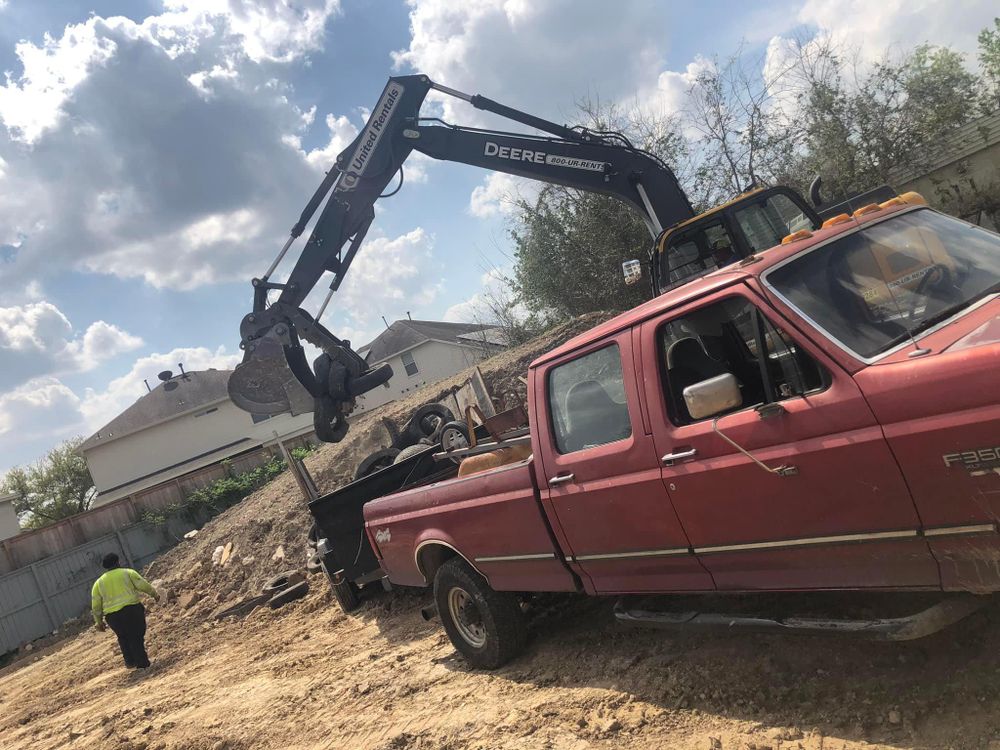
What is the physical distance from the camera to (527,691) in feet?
15.4

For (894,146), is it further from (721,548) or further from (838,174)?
(721,548)

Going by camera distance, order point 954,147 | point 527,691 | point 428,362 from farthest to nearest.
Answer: point 428,362
point 954,147
point 527,691

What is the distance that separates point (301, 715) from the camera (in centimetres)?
569

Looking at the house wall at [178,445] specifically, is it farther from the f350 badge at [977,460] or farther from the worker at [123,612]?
the f350 badge at [977,460]

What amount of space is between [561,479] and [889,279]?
2.01 m

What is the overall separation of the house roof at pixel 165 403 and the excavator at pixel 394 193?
27432 mm

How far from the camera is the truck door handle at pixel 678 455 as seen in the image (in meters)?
3.45

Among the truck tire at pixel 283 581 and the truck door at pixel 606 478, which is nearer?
A: the truck door at pixel 606 478

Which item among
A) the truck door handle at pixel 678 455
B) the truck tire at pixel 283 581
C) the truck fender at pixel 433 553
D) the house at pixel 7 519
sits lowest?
the truck tire at pixel 283 581

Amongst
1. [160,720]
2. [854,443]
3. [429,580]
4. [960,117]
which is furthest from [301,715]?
[960,117]

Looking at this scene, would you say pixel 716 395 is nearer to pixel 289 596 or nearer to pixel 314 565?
pixel 314 565

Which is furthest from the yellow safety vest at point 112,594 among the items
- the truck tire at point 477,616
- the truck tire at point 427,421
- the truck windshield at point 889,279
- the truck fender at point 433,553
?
the truck windshield at point 889,279

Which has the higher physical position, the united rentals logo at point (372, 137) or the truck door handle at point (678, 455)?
the united rentals logo at point (372, 137)

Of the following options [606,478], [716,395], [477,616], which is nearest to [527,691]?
[477,616]
